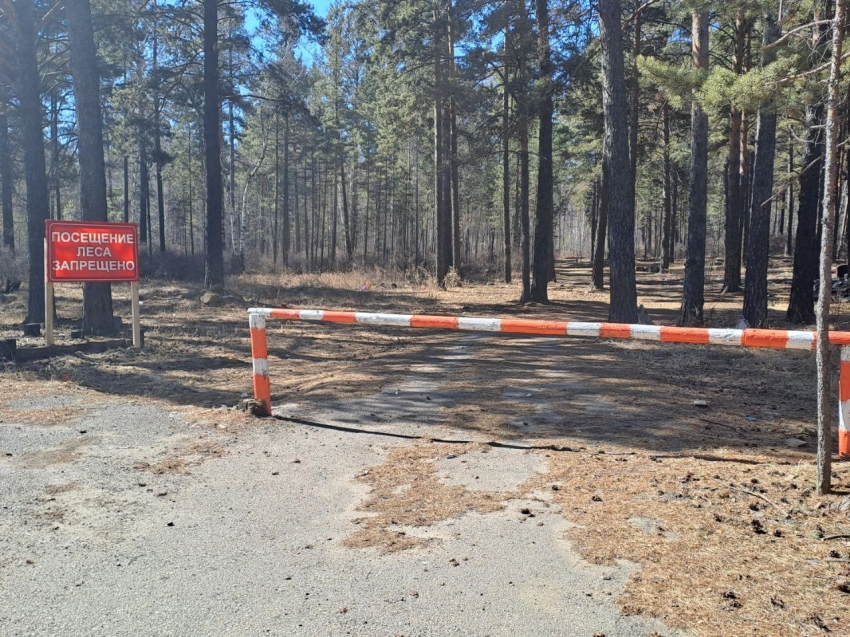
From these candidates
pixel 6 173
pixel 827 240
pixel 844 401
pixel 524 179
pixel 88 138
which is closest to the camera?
pixel 827 240

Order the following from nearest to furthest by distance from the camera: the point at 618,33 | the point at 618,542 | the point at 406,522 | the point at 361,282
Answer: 1. the point at 618,542
2. the point at 406,522
3. the point at 618,33
4. the point at 361,282

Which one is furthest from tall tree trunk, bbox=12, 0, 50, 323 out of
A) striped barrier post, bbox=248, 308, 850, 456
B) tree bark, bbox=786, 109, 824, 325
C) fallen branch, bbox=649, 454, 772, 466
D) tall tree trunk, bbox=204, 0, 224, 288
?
tree bark, bbox=786, 109, 824, 325

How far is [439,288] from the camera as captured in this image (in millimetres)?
26141

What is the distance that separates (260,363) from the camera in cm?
672

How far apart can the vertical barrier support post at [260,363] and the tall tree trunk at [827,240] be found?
192 inches

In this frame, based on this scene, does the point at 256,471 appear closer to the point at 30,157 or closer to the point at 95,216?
the point at 95,216

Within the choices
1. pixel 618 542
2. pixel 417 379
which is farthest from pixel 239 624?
pixel 417 379

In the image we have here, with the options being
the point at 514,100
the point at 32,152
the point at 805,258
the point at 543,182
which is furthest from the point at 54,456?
the point at 514,100

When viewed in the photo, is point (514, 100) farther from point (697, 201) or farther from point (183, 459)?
point (183, 459)

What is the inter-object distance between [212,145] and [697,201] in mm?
15224

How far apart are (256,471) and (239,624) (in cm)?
229

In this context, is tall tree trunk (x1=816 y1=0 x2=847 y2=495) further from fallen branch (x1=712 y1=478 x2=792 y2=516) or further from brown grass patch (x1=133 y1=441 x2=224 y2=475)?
brown grass patch (x1=133 y1=441 x2=224 y2=475)

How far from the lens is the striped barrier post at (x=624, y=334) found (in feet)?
16.2

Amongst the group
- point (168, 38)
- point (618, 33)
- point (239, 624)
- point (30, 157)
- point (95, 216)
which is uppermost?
point (168, 38)
